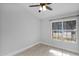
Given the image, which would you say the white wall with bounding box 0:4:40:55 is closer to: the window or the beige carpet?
the beige carpet

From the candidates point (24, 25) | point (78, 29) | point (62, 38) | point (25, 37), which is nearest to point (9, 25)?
point (24, 25)

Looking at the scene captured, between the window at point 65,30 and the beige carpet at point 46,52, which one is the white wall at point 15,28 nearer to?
the beige carpet at point 46,52

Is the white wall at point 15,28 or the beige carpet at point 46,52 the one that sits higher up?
the white wall at point 15,28

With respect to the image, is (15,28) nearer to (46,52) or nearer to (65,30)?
(46,52)

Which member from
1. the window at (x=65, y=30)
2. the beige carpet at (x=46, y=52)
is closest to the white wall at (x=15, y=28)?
the beige carpet at (x=46, y=52)

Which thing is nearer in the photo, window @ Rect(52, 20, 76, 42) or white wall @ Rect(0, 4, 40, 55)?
window @ Rect(52, 20, 76, 42)

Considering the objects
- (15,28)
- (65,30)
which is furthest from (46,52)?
(15,28)

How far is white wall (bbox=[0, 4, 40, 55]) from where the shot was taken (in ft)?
5.47

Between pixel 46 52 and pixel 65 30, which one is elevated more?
pixel 65 30

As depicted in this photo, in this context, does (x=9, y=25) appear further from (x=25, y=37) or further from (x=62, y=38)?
(x=62, y=38)

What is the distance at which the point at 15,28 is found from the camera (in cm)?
196

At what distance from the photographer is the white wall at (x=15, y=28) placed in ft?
5.47

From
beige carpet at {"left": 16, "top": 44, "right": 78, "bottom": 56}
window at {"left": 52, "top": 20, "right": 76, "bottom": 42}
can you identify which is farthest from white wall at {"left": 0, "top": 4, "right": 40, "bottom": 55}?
window at {"left": 52, "top": 20, "right": 76, "bottom": 42}

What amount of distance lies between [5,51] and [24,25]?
36.5 inches
